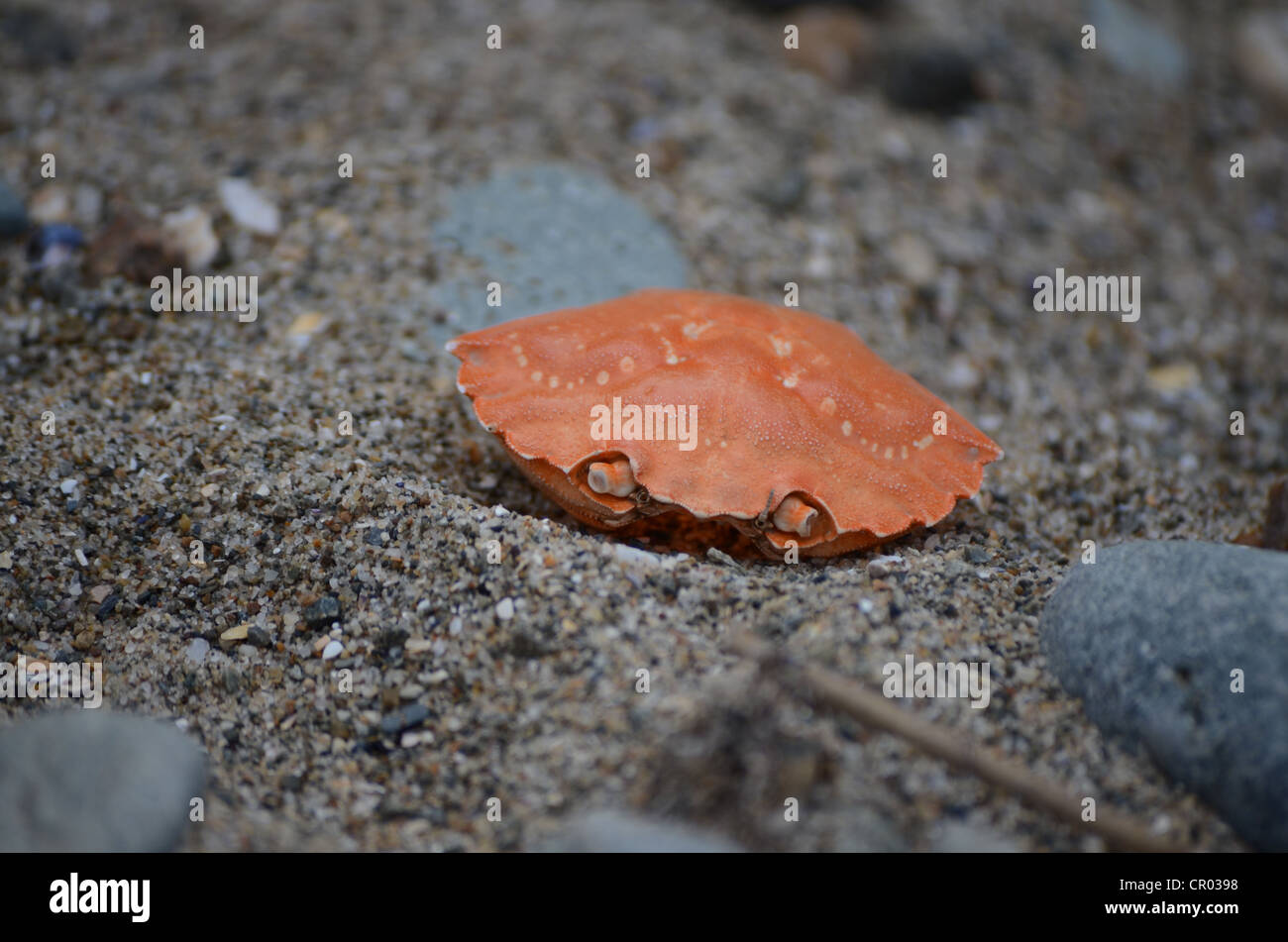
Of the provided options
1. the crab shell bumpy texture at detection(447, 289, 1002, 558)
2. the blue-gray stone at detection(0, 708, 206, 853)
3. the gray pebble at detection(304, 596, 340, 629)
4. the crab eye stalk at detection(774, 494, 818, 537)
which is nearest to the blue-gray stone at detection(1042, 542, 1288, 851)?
the crab shell bumpy texture at detection(447, 289, 1002, 558)

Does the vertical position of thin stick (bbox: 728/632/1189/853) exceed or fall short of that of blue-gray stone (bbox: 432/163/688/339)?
it falls short

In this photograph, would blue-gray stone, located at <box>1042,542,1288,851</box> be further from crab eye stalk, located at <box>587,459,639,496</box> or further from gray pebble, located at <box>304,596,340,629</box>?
gray pebble, located at <box>304,596,340,629</box>

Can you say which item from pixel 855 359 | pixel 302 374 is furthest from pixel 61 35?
pixel 855 359

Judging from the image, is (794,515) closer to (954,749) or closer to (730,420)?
(730,420)

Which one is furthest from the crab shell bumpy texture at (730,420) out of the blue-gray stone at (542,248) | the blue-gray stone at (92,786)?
the blue-gray stone at (92,786)

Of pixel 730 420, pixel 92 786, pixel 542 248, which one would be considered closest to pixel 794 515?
pixel 730 420

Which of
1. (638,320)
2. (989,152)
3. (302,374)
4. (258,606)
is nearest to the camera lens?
(258,606)
